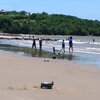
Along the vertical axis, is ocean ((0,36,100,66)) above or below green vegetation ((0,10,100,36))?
below

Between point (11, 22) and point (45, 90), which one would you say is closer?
point (45, 90)

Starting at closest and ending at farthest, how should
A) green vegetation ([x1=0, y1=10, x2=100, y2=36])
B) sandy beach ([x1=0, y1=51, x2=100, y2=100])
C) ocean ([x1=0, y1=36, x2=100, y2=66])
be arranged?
sandy beach ([x1=0, y1=51, x2=100, y2=100]), ocean ([x1=0, y1=36, x2=100, y2=66]), green vegetation ([x1=0, y1=10, x2=100, y2=36])

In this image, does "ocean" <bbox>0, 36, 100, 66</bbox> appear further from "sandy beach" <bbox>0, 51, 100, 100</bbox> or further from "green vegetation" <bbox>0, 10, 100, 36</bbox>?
"green vegetation" <bbox>0, 10, 100, 36</bbox>

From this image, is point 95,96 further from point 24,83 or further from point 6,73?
point 6,73

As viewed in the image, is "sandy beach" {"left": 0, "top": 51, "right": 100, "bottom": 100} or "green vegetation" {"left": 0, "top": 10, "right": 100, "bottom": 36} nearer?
"sandy beach" {"left": 0, "top": 51, "right": 100, "bottom": 100}

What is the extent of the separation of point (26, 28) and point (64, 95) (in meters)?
148

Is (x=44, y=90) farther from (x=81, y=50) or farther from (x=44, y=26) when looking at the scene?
(x=44, y=26)

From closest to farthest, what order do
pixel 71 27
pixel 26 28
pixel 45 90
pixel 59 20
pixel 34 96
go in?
pixel 34 96
pixel 45 90
pixel 26 28
pixel 71 27
pixel 59 20

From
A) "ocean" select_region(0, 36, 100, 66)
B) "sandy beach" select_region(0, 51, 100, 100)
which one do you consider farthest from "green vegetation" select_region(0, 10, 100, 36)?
"sandy beach" select_region(0, 51, 100, 100)

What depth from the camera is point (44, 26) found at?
167875 mm

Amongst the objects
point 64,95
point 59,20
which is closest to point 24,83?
point 64,95

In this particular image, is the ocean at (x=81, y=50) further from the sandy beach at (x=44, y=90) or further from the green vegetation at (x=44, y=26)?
the green vegetation at (x=44, y=26)

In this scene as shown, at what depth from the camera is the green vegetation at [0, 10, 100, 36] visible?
155750 millimetres

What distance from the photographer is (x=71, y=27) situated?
579ft
